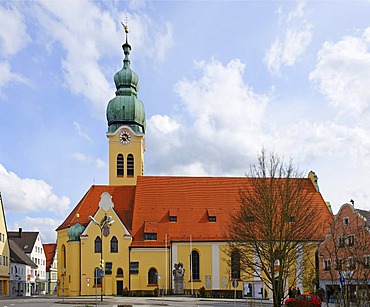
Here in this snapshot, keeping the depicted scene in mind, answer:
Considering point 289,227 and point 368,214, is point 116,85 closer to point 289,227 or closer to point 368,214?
point 368,214

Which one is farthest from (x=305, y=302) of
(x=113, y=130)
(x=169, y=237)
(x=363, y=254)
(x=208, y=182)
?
(x=113, y=130)

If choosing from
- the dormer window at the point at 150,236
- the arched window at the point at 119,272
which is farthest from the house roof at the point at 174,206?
the arched window at the point at 119,272

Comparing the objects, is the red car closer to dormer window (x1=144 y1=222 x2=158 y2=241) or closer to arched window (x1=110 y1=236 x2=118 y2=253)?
dormer window (x1=144 y1=222 x2=158 y2=241)

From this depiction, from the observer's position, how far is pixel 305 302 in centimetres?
3891

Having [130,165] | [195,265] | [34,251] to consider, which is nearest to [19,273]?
[34,251]

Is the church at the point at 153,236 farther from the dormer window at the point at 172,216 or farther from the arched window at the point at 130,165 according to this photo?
the arched window at the point at 130,165

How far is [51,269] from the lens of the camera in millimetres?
122562

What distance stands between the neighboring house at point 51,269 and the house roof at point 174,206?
5246 cm

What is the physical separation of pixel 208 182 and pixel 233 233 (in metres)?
29.0

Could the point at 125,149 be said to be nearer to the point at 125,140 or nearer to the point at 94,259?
the point at 125,140

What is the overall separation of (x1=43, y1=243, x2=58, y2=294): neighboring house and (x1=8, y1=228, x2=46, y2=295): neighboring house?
11.7 ft

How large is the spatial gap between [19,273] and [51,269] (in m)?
35.9

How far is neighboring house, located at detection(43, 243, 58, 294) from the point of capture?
11681cm

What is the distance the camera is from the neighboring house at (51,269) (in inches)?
4599
